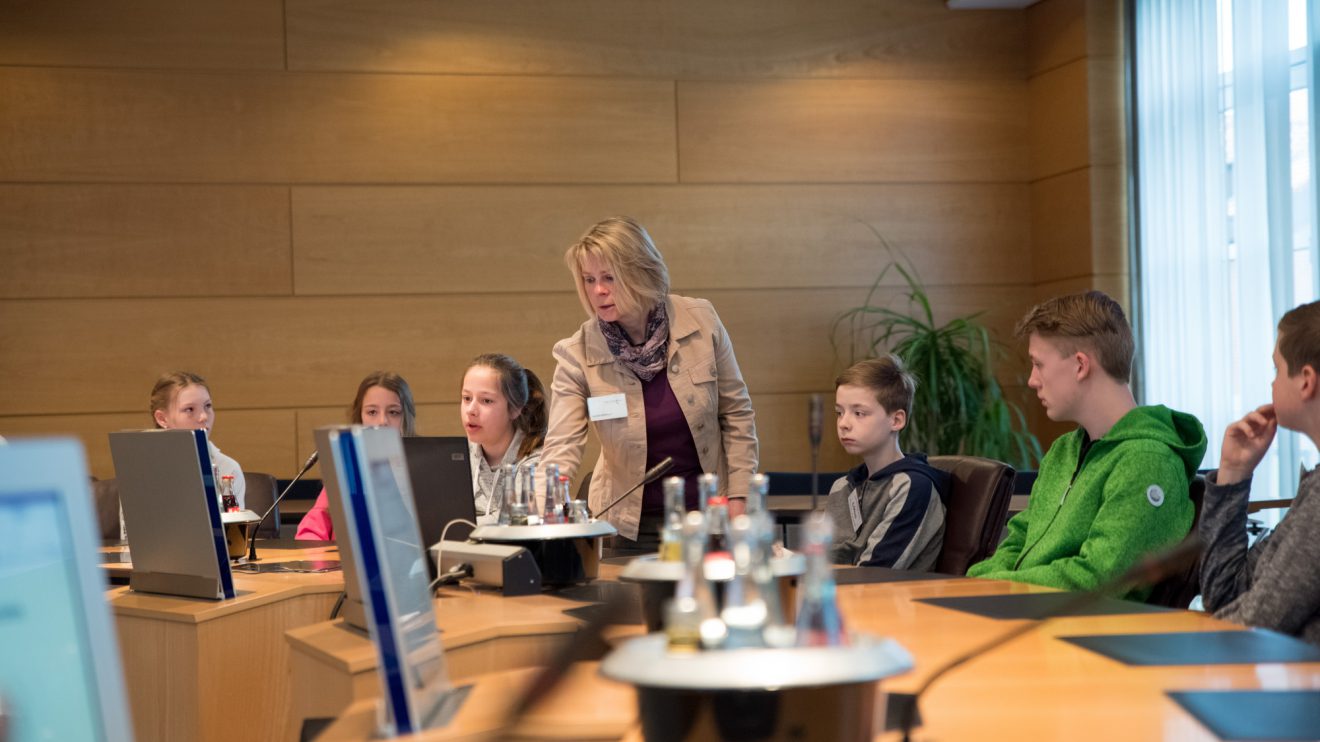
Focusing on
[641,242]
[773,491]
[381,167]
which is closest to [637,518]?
[641,242]

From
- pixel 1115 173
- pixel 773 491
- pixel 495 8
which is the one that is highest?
pixel 495 8

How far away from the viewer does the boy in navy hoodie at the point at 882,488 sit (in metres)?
2.93

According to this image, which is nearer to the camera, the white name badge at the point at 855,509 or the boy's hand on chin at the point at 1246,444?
the boy's hand on chin at the point at 1246,444

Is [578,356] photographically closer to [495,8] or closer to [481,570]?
[481,570]

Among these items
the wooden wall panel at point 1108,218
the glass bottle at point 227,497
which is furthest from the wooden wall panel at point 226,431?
the wooden wall panel at point 1108,218

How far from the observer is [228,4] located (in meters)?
5.68

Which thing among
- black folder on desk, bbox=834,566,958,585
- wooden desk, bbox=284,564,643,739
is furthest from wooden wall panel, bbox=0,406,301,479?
wooden desk, bbox=284,564,643,739

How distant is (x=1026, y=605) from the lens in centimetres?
197

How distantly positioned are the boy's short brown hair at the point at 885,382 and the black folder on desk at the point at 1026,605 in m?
1.22

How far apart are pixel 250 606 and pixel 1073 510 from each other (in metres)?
1.48

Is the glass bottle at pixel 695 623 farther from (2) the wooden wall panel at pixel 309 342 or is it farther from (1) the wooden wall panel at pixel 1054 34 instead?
(1) the wooden wall panel at pixel 1054 34

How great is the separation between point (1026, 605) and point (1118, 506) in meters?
0.41

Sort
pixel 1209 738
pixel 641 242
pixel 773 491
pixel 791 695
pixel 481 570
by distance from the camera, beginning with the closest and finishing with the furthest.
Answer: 1. pixel 791 695
2. pixel 1209 738
3. pixel 481 570
4. pixel 641 242
5. pixel 773 491

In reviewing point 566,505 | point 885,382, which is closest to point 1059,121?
point 885,382
